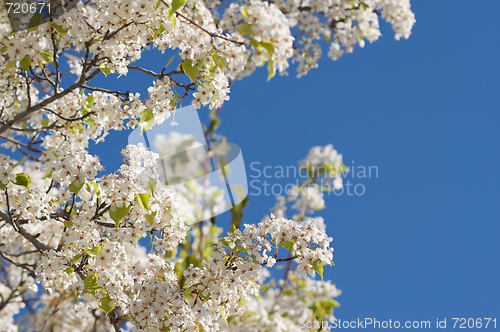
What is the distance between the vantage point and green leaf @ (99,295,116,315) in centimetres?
286

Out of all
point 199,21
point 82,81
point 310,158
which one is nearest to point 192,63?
point 199,21

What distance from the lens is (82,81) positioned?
3354mm

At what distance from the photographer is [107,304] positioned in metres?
2.88

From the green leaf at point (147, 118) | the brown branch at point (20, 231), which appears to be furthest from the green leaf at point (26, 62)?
the brown branch at point (20, 231)

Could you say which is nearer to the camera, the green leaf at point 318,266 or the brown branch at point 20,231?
the green leaf at point 318,266

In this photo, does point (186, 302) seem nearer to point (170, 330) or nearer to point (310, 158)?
point (170, 330)

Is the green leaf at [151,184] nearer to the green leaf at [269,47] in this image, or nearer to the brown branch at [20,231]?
the brown branch at [20,231]

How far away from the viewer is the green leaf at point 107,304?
113 inches

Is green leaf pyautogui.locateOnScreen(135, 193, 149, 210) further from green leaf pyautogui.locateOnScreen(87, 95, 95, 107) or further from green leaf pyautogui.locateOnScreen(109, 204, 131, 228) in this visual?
green leaf pyautogui.locateOnScreen(87, 95, 95, 107)

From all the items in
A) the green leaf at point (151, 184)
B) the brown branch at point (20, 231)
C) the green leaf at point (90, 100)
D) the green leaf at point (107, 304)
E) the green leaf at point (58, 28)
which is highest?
the green leaf at point (90, 100)

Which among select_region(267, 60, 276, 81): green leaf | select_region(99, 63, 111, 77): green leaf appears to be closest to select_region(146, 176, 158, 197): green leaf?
select_region(99, 63, 111, 77): green leaf

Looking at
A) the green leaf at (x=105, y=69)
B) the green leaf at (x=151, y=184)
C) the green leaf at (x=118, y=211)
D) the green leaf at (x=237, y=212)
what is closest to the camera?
the green leaf at (x=118, y=211)

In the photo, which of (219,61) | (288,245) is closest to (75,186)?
(219,61)

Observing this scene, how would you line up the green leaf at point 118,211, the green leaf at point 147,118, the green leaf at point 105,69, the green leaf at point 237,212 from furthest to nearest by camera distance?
the green leaf at point 237,212
the green leaf at point 147,118
the green leaf at point 105,69
the green leaf at point 118,211
